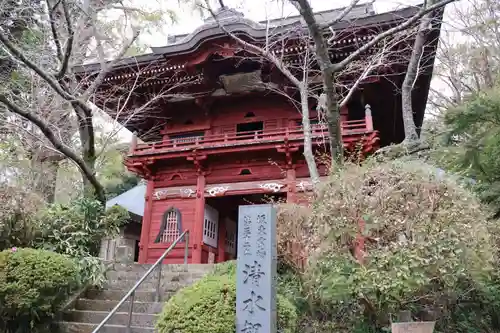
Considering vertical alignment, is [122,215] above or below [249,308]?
above

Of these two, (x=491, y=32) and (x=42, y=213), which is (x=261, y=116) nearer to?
(x=42, y=213)

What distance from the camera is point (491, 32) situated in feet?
48.5

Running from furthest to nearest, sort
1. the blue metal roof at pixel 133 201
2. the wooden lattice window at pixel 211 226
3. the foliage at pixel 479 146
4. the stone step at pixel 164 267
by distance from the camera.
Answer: the blue metal roof at pixel 133 201 → the wooden lattice window at pixel 211 226 → the stone step at pixel 164 267 → the foliage at pixel 479 146

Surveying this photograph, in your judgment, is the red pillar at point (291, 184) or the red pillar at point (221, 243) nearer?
the red pillar at point (291, 184)

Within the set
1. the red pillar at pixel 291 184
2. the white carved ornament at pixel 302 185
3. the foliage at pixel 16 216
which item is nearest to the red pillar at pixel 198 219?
the red pillar at pixel 291 184

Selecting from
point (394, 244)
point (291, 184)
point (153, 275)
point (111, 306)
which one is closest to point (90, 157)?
point (153, 275)

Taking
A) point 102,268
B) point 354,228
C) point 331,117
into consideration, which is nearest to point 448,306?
point 354,228

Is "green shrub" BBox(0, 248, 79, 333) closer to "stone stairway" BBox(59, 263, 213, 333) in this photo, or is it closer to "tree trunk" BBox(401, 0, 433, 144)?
"stone stairway" BBox(59, 263, 213, 333)

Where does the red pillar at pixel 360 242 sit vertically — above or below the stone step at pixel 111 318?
above

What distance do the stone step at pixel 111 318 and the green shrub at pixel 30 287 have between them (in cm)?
41

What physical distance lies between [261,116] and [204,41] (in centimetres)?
274

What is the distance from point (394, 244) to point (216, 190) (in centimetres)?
737

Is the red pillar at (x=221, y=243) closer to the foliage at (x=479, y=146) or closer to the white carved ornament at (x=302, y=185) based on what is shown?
the white carved ornament at (x=302, y=185)

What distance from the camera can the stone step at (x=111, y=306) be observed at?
6824 millimetres
